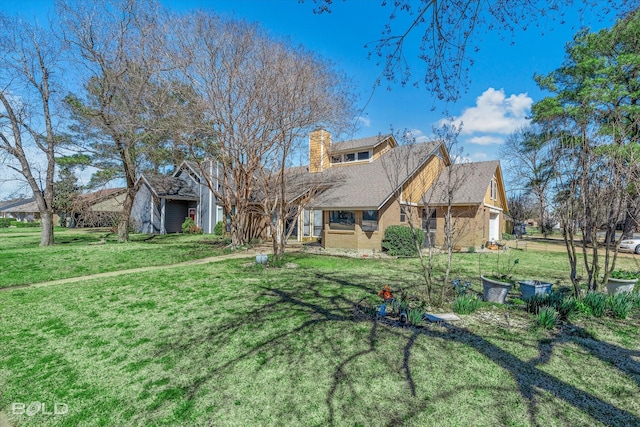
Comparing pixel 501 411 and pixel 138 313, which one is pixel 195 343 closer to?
pixel 138 313

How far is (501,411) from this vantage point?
3.00 meters

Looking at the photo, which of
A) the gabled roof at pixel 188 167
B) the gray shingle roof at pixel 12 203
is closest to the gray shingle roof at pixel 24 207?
the gray shingle roof at pixel 12 203

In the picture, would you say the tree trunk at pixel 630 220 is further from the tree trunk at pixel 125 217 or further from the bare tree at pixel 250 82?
the tree trunk at pixel 125 217

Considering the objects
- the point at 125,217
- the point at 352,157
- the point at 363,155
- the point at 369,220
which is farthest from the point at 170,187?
the point at 369,220

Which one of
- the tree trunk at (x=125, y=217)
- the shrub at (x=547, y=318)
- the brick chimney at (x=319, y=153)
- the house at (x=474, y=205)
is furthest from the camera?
the brick chimney at (x=319, y=153)

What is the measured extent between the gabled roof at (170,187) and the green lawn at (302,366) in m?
20.0

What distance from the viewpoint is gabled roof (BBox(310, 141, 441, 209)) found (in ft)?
49.5

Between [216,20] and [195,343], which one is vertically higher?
[216,20]

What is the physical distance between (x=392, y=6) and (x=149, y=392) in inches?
208

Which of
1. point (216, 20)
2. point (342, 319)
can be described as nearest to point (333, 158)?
point (216, 20)

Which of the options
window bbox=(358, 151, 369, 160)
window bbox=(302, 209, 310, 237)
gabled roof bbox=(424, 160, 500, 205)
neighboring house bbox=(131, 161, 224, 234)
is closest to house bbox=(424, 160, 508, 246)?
gabled roof bbox=(424, 160, 500, 205)

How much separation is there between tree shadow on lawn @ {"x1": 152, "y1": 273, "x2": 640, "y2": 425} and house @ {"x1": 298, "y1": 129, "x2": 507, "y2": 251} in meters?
8.47

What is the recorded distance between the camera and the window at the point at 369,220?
1546cm

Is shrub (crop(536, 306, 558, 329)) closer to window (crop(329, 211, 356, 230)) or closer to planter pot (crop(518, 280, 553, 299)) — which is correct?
planter pot (crop(518, 280, 553, 299))
